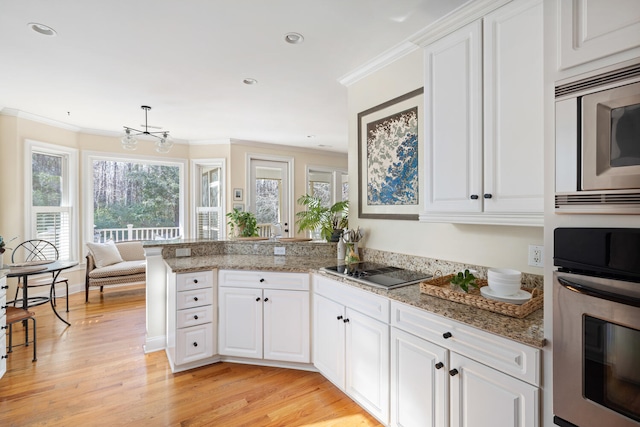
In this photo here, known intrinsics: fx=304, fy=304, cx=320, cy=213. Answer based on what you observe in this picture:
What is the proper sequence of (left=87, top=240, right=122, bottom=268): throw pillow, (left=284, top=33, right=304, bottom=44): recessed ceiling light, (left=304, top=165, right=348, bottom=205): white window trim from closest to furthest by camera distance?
1. (left=284, top=33, right=304, bottom=44): recessed ceiling light
2. (left=87, top=240, right=122, bottom=268): throw pillow
3. (left=304, top=165, right=348, bottom=205): white window trim

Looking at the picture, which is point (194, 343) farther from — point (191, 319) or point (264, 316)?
point (264, 316)

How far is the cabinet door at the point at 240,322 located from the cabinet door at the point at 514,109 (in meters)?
1.90

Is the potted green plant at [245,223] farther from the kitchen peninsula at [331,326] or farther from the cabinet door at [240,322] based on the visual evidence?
the cabinet door at [240,322]

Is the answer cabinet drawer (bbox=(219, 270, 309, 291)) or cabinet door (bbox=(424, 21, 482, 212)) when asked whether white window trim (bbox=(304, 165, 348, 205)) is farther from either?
cabinet door (bbox=(424, 21, 482, 212))

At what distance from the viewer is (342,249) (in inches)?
110

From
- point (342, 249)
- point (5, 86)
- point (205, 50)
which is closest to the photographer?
point (205, 50)

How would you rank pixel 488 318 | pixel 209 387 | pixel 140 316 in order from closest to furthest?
pixel 488 318 < pixel 209 387 < pixel 140 316

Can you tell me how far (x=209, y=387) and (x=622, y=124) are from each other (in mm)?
2754

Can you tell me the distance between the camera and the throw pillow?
4586mm

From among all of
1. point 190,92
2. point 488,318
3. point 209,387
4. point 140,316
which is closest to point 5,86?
point 190,92

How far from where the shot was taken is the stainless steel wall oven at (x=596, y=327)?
0.87m

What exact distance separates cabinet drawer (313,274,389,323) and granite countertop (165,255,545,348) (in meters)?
0.04

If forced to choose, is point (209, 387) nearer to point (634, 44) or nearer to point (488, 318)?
point (488, 318)

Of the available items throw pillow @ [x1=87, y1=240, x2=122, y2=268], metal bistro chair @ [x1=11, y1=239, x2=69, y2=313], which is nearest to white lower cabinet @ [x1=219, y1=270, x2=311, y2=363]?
metal bistro chair @ [x1=11, y1=239, x2=69, y2=313]
